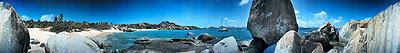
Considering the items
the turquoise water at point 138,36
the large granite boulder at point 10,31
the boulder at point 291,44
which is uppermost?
the large granite boulder at point 10,31

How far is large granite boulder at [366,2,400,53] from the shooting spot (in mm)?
8172

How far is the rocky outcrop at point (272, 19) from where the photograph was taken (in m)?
15.0

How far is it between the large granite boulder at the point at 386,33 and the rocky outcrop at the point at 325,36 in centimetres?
646

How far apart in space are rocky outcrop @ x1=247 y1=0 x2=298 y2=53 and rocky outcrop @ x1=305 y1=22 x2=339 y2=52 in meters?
1.23

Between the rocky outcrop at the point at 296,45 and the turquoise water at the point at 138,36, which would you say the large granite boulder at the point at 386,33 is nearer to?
the rocky outcrop at the point at 296,45

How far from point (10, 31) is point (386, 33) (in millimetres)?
9535

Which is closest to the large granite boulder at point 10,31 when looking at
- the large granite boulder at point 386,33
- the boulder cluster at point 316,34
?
the boulder cluster at point 316,34

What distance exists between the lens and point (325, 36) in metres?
16.8

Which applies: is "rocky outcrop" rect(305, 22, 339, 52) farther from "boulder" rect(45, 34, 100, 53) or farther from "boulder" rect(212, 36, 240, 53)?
"boulder" rect(45, 34, 100, 53)

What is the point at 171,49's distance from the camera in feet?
55.0

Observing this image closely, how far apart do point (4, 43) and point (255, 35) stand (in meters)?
7.82

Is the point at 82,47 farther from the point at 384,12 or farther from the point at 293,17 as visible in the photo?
the point at 384,12

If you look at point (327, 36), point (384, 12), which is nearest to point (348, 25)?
point (327, 36)

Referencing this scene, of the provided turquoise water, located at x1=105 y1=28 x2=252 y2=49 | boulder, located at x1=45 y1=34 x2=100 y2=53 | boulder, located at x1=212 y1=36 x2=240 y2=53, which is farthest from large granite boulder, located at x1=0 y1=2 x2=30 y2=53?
turquoise water, located at x1=105 y1=28 x2=252 y2=49
